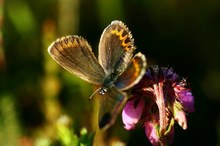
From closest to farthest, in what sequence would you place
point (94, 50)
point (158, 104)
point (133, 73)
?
1. point (133, 73)
2. point (158, 104)
3. point (94, 50)

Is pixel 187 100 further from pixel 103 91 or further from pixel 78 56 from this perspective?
pixel 78 56

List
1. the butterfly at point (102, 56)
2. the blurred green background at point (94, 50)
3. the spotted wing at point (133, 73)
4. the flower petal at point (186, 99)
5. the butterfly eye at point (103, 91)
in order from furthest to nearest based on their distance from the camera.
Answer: the blurred green background at point (94, 50) < the flower petal at point (186, 99) < the butterfly at point (102, 56) < the butterfly eye at point (103, 91) < the spotted wing at point (133, 73)

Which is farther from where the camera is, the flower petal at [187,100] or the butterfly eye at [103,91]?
the flower petal at [187,100]

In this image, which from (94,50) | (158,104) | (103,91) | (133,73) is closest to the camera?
(133,73)

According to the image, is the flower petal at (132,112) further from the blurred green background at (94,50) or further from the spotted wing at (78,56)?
the blurred green background at (94,50)

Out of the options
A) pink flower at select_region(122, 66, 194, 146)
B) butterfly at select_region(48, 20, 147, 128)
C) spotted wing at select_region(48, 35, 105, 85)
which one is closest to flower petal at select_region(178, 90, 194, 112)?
pink flower at select_region(122, 66, 194, 146)

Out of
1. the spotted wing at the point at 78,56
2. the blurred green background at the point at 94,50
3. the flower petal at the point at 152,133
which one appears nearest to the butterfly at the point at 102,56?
the spotted wing at the point at 78,56

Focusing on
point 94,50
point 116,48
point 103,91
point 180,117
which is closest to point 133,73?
point 103,91
